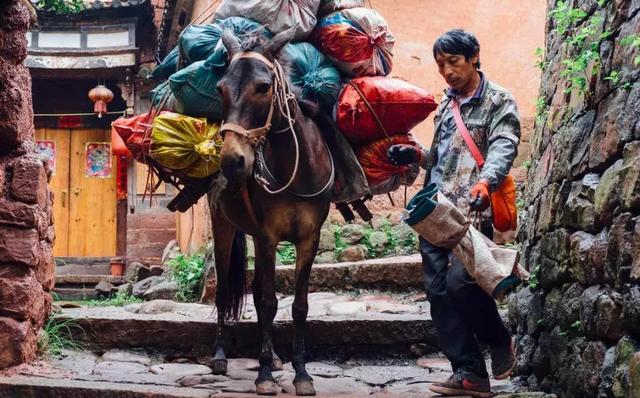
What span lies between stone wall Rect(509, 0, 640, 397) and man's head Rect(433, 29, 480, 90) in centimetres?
49

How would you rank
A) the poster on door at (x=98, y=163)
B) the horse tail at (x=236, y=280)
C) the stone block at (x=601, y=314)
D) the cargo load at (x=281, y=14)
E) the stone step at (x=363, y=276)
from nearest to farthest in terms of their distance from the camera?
the stone block at (x=601, y=314) → the cargo load at (x=281, y=14) → the horse tail at (x=236, y=280) → the stone step at (x=363, y=276) → the poster on door at (x=98, y=163)

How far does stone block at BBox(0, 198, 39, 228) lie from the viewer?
4869 millimetres

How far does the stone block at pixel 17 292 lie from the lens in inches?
190

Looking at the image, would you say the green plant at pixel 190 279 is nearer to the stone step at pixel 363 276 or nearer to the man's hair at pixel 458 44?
the stone step at pixel 363 276

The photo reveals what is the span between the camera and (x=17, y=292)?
4879 mm

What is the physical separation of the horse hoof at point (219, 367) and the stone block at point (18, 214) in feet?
4.96

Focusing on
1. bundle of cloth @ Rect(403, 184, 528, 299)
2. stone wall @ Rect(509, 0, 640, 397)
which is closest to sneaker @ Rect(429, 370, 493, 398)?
stone wall @ Rect(509, 0, 640, 397)

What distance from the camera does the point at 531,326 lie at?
15.3ft

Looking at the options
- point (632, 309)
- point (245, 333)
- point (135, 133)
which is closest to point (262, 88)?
point (135, 133)

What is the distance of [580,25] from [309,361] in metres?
3.10

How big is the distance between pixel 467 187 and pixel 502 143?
0.33m

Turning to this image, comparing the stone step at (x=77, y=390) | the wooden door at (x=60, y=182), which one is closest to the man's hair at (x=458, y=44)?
the stone step at (x=77, y=390)

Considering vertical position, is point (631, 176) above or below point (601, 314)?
above

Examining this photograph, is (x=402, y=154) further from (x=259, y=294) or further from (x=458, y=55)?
(x=259, y=294)
